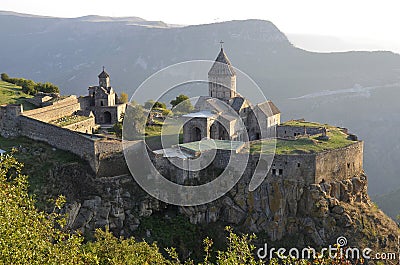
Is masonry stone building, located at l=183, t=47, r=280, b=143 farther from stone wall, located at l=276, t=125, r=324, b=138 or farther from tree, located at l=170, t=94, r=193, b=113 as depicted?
tree, located at l=170, t=94, r=193, b=113

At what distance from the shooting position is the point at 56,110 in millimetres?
35188

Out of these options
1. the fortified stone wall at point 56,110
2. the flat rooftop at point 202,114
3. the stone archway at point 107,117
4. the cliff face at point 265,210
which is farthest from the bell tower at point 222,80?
the cliff face at point 265,210

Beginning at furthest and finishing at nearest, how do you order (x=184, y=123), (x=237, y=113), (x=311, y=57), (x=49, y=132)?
(x=311, y=57), (x=237, y=113), (x=184, y=123), (x=49, y=132)

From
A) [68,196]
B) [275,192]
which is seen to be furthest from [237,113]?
[68,196]

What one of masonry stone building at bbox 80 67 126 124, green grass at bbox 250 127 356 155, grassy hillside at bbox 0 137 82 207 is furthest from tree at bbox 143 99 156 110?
green grass at bbox 250 127 356 155

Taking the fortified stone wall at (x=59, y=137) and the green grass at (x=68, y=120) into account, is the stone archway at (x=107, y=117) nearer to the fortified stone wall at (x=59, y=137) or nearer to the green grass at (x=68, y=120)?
the green grass at (x=68, y=120)

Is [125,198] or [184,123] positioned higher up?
[184,123]

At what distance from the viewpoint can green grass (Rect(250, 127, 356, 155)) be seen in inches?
1159

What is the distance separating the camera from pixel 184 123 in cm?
3531

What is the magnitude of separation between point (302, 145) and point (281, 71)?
117621 millimetres

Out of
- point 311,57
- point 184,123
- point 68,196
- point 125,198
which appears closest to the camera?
point 68,196

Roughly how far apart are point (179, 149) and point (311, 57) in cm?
13136

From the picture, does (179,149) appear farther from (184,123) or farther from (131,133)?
(131,133)

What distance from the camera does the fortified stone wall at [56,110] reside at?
32625 millimetres
